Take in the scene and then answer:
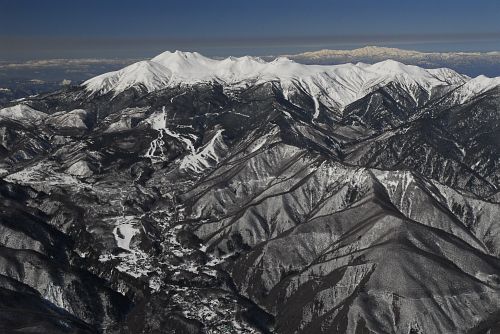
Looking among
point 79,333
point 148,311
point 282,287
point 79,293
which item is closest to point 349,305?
point 282,287

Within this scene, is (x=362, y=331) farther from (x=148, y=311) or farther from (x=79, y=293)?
(x=79, y=293)

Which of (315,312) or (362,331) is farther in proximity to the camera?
(315,312)

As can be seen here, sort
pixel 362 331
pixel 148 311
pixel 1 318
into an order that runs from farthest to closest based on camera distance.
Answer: pixel 148 311 < pixel 362 331 < pixel 1 318

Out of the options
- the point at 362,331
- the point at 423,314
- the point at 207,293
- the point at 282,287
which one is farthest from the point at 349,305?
the point at 207,293

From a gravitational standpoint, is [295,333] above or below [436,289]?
below

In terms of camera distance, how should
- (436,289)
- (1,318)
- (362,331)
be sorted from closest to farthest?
(1,318), (362,331), (436,289)

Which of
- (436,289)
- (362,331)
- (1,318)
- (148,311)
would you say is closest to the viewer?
(1,318)

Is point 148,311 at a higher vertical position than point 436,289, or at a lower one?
lower

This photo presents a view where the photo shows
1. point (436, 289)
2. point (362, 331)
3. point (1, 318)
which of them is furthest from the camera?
point (436, 289)

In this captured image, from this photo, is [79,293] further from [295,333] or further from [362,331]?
[362,331]
